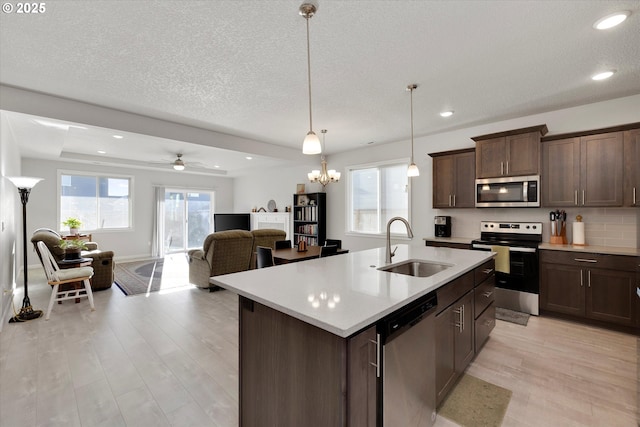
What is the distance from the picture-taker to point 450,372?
1.95 meters

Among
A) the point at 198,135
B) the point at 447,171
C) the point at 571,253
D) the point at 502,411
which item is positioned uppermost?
the point at 198,135

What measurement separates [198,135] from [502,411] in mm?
4908

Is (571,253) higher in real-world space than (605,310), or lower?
higher

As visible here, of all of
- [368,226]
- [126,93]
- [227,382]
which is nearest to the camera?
[227,382]

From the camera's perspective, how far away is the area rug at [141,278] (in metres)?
4.83

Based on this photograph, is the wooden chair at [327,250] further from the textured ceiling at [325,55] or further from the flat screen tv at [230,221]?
the flat screen tv at [230,221]

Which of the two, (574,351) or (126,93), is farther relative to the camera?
(126,93)

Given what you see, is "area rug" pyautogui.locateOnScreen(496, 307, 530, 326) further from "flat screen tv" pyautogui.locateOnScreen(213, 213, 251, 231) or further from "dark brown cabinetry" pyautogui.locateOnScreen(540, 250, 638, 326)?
"flat screen tv" pyautogui.locateOnScreen(213, 213, 251, 231)

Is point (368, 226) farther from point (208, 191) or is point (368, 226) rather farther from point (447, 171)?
point (208, 191)

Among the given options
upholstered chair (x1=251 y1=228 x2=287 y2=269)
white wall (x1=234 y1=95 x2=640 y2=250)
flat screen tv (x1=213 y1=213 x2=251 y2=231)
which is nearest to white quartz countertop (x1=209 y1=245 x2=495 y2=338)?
white wall (x1=234 y1=95 x2=640 y2=250)

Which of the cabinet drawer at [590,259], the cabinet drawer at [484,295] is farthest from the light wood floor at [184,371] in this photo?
the cabinet drawer at [590,259]

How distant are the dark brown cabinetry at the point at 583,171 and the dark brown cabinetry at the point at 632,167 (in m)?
0.04

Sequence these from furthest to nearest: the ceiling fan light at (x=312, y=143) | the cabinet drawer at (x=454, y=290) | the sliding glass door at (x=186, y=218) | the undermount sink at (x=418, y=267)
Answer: the sliding glass door at (x=186, y=218) → the undermount sink at (x=418, y=267) → the ceiling fan light at (x=312, y=143) → the cabinet drawer at (x=454, y=290)

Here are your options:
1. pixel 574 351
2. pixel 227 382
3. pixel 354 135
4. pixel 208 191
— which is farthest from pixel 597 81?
pixel 208 191
